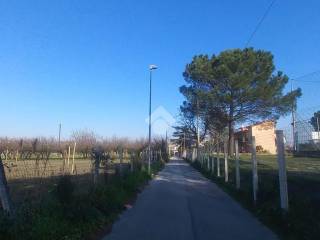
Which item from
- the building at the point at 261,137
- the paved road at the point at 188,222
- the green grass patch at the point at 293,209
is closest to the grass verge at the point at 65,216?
the paved road at the point at 188,222

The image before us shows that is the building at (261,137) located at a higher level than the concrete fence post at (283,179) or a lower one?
higher

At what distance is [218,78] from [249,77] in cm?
345

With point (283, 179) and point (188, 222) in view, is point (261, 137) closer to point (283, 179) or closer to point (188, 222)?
point (188, 222)

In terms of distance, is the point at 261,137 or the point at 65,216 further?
the point at 261,137

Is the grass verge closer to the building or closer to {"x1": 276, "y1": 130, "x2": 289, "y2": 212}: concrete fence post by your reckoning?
{"x1": 276, "y1": 130, "x2": 289, "y2": 212}: concrete fence post

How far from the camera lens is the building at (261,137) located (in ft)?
191

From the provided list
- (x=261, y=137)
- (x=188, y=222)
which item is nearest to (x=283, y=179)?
(x=188, y=222)

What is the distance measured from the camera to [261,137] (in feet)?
262

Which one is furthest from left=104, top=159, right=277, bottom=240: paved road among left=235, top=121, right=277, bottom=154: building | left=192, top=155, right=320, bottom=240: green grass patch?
left=235, top=121, right=277, bottom=154: building

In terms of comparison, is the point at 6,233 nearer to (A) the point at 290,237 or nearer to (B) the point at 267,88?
(A) the point at 290,237

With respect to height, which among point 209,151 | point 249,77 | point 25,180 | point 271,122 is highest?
point 249,77

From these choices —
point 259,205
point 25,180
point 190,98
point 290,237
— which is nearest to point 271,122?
point 190,98

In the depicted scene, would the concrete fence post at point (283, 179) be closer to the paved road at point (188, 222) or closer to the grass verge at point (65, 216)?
the paved road at point (188, 222)

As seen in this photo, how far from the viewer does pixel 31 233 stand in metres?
8.14
